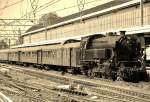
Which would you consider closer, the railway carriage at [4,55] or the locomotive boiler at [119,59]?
the locomotive boiler at [119,59]

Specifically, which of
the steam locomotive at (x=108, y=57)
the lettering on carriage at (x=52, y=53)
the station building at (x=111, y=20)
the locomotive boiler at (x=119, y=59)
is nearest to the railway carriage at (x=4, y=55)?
the station building at (x=111, y=20)

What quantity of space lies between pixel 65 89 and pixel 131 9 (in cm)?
2698

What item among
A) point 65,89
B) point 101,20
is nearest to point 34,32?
point 101,20

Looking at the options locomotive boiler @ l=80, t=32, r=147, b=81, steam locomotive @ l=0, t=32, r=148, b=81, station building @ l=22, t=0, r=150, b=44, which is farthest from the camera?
station building @ l=22, t=0, r=150, b=44

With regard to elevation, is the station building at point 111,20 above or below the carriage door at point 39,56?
above

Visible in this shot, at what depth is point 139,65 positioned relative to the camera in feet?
74.0

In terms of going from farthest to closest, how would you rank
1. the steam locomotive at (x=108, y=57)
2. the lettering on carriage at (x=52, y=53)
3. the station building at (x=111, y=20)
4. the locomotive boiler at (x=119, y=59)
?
1. the station building at (x=111, y=20)
2. the lettering on carriage at (x=52, y=53)
3. the steam locomotive at (x=108, y=57)
4. the locomotive boiler at (x=119, y=59)

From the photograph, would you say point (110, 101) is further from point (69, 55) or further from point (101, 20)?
point (101, 20)

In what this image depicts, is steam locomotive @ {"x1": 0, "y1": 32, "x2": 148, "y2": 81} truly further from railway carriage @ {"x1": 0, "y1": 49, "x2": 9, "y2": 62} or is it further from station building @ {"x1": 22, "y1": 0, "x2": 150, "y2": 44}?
railway carriage @ {"x1": 0, "y1": 49, "x2": 9, "y2": 62}

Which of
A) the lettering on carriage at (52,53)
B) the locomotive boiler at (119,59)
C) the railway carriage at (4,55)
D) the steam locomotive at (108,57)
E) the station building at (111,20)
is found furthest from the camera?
the railway carriage at (4,55)

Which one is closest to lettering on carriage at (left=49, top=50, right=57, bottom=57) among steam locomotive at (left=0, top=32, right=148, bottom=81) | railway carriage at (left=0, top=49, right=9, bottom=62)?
steam locomotive at (left=0, top=32, right=148, bottom=81)

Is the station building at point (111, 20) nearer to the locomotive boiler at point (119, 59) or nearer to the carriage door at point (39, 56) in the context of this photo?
the locomotive boiler at point (119, 59)

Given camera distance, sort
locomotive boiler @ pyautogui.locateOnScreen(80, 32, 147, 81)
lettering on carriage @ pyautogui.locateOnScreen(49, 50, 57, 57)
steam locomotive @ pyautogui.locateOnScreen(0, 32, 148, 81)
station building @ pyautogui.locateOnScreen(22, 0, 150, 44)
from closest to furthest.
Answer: locomotive boiler @ pyautogui.locateOnScreen(80, 32, 147, 81) → steam locomotive @ pyautogui.locateOnScreen(0, 32, 148, 81) → lettering on carriage @ pyautogui.locateOnScreen(49, 50, 57, 57) → station building @ pyautogui.locateOnScreen(22, 0, 150, 44)

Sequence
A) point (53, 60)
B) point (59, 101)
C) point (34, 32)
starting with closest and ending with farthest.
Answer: point (59, 101) → point (53, 60) → point (34, 32)
